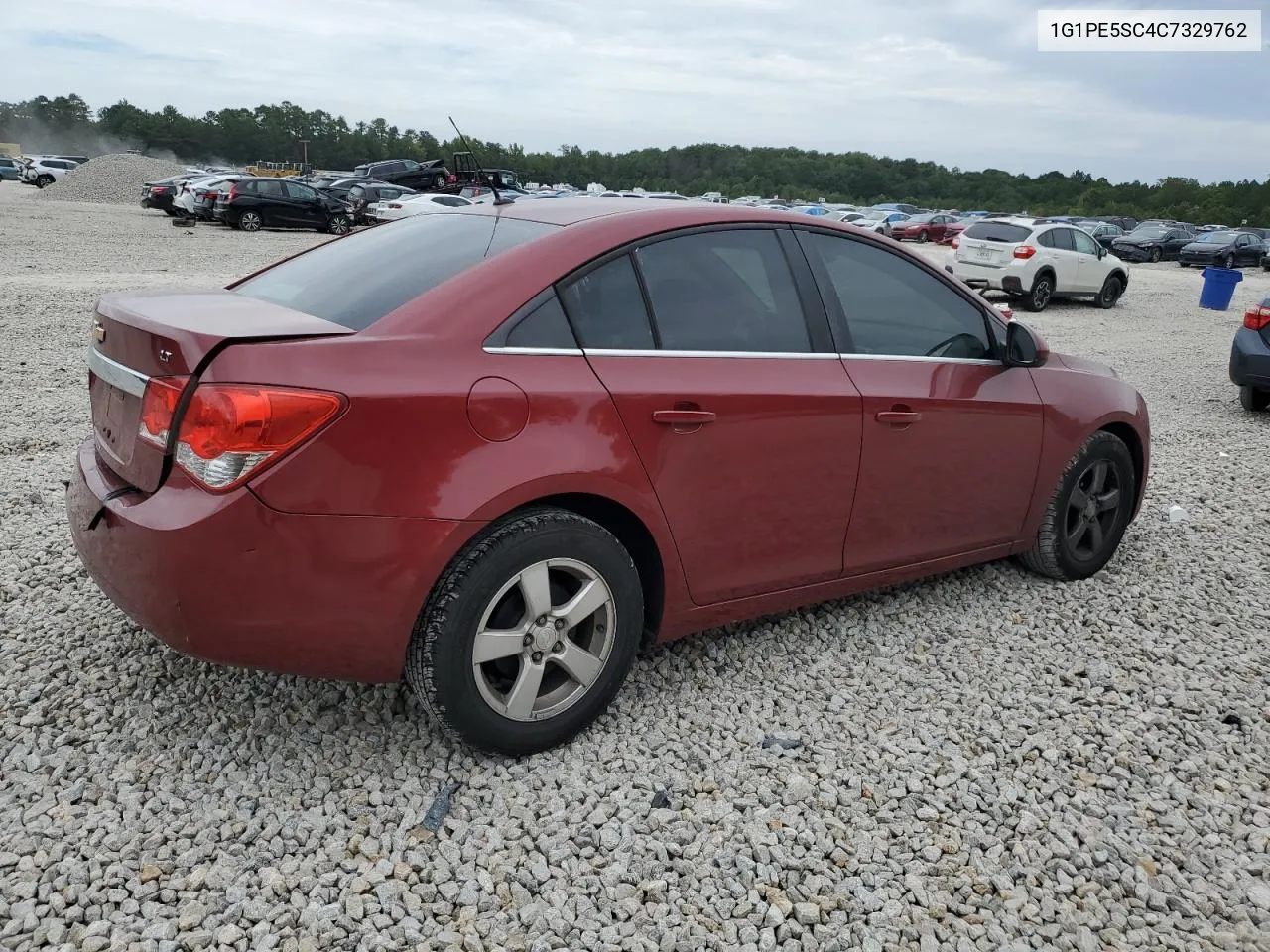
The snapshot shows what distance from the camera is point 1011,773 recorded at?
3119 millimetres

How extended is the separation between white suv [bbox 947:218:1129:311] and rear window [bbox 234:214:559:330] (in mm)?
15716

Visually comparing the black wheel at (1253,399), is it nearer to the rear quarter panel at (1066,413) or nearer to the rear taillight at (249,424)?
the rear quarter panel at (1066,413)

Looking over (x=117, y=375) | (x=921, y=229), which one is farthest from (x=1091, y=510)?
(x=921, y=229)

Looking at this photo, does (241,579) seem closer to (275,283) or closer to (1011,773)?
(275,283)

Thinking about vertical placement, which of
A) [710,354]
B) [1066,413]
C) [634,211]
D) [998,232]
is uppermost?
[634,211]

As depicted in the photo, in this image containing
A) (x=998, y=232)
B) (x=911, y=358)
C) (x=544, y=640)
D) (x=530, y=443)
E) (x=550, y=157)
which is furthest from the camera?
(x=550, y=157)

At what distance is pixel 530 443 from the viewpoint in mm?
2748

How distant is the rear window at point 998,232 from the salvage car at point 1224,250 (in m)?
21.1

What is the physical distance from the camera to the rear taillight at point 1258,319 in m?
9.07

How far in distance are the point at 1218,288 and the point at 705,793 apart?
2170 cm

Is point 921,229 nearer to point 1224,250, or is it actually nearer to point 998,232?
point 1224,250

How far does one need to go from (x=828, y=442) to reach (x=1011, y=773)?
1197 mm

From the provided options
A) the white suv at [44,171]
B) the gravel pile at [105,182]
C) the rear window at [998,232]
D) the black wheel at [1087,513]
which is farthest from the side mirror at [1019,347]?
the white suv at [44,171]

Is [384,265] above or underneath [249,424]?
above
